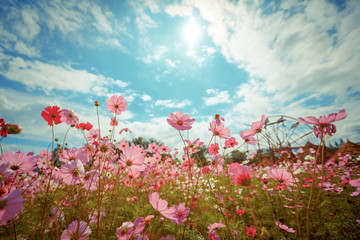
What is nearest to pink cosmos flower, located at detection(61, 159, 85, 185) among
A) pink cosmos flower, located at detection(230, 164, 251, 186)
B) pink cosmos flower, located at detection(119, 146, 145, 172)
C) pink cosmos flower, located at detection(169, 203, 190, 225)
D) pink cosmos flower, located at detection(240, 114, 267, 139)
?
pink cosmos flower, located at detection(119, 146, 145, 172)

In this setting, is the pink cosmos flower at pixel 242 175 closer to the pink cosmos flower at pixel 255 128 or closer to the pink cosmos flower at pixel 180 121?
the pink cosmos flower at pixel 255 128

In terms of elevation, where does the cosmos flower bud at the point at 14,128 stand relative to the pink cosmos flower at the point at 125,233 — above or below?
above

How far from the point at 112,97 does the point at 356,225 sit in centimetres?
335

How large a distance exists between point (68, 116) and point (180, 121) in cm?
112

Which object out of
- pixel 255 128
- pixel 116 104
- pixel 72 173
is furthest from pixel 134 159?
pixel 255 128

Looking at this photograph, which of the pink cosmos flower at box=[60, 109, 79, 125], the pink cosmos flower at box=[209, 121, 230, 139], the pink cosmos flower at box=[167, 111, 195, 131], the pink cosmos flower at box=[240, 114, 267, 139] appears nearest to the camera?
the pink cosmos flower at box=[240, 114, 267, 139]

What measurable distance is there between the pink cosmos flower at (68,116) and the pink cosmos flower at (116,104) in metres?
0.37

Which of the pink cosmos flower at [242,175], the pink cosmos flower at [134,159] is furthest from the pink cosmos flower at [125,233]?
the pink cosmos flower at [242,175]

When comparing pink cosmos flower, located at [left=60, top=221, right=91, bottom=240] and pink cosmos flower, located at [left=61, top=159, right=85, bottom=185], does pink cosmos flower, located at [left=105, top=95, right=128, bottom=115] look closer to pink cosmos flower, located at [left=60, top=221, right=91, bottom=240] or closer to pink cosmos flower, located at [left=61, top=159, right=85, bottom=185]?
pink cosmos flower, located at [left=61, top=159, right=85, bottom=185]

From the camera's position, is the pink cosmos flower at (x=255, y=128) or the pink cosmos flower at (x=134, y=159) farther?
the pink cosmos flower at (x=134, y=159)

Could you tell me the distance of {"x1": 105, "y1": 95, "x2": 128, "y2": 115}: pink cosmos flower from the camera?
5.83ft

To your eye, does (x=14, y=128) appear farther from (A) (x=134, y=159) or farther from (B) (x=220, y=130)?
(B) (x=220, y=130)

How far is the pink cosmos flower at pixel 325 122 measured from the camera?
2.93 ft

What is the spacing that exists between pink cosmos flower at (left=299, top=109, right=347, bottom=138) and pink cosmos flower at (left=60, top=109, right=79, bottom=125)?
194cm
